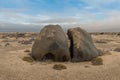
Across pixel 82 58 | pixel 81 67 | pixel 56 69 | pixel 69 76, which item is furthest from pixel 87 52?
pixel 69 76

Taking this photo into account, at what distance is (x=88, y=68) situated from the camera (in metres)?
22.0

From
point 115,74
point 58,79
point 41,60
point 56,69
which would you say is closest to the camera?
point 58,79

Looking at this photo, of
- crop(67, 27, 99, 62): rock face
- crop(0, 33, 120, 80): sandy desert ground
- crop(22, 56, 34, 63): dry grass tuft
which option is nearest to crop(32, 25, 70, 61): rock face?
crop(22, 56, 34, 63): dry grass tuft

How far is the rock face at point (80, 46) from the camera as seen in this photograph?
83.5 ft

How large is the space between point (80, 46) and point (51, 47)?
10.6ft

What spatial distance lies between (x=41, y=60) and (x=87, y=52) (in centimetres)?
516

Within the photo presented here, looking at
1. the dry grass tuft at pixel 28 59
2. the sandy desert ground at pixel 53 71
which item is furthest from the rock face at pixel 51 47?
the sandy desert ground at pixel 53 71

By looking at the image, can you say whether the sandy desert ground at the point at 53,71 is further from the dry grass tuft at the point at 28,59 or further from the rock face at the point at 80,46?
the rock face at the point at 80,46

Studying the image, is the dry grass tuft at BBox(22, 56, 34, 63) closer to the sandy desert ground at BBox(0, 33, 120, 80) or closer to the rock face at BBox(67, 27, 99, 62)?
the sandy desert ground at BBox(0, 33, 120, 80)

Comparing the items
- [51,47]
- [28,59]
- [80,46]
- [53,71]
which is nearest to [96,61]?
[80,46]

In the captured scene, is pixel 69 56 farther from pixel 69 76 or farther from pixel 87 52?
pixel 69 76

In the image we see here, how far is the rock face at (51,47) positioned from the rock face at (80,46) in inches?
37.7

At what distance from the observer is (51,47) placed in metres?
24.8

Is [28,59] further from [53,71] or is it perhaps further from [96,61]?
[96,61]
